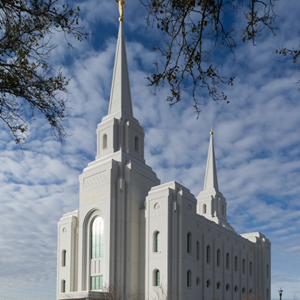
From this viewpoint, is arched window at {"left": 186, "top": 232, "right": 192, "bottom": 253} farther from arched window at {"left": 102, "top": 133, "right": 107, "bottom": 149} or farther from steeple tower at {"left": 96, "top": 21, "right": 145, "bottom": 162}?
arched window at {"left": 102, "top": 133, "right": 107, "bottom": 149}

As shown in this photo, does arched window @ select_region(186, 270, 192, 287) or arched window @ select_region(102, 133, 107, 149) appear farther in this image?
arched window @ select_region(102, 133, 107, 149)

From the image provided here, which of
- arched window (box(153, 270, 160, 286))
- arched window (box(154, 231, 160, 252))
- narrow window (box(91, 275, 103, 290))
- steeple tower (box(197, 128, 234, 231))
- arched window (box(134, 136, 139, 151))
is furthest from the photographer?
steeple tower (box(197, 128, 234, 231))

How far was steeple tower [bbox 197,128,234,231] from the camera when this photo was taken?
52500 millimetres

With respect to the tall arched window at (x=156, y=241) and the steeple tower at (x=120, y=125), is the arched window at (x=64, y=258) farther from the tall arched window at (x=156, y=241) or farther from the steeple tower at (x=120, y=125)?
the tall arched window at (x=156, y=241)

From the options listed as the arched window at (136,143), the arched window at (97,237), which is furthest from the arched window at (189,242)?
the arched window at (136,143)

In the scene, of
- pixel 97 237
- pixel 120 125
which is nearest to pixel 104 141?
pixel 120 125

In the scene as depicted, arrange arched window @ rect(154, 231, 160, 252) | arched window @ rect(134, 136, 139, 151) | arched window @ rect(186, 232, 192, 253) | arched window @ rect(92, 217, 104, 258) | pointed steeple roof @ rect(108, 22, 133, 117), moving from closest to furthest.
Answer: arched window @ rect(154, 231, 160, 252) → arched window @ rect(186, 232, 192, 253) → arched window @ rect(92, 217, 104, 258) → arched window @ rect(134, 136, 139, 151) → pointed steeple roof @ rect(108, 22, 133, 117)

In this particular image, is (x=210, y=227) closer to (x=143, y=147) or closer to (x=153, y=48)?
(x=143, y=147)

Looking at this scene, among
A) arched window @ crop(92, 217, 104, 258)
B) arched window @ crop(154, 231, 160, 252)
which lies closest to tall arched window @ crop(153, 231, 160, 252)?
arched window @ crop(154, 231, 160, 252)

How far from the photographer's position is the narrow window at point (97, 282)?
33.2 metres

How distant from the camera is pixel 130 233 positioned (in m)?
33.7

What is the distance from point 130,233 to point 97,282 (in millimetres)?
4895

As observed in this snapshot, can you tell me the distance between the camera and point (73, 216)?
127ft

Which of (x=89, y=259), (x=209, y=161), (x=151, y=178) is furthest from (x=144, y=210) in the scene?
(x=209, y=161)
